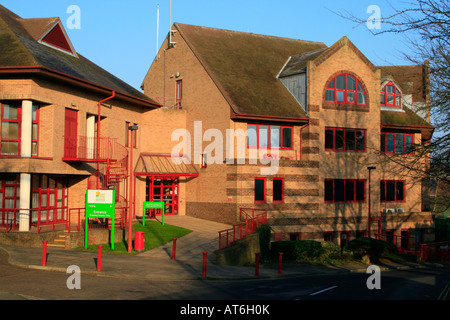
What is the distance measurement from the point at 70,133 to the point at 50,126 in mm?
1924

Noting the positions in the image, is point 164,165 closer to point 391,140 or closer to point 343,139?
point 343,139

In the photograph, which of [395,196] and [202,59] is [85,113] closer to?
[202,59]

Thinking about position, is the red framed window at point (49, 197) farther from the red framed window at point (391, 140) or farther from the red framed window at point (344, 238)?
the red framed window at point (391, 140)

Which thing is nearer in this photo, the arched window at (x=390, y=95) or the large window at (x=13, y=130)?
the large window at (x=13, y=130)

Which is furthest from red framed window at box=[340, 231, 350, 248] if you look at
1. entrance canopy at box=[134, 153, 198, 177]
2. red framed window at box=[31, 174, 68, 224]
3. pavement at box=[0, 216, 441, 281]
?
red framed window at box=[31, 174, 68, 224]

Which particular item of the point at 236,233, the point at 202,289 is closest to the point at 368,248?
the point at 236,233

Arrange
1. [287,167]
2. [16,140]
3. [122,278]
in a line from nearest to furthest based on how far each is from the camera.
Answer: [122,278] → [16,140] → [287,167]

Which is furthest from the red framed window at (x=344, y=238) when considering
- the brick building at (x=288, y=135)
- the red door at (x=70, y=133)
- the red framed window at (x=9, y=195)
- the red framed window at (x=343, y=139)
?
the red framed window at (x=9, y=195)

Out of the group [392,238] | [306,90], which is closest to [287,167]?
[306,90]

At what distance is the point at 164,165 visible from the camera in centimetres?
3391

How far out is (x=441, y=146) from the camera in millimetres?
13023

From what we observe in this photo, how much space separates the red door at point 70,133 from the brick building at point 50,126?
0.17 feet

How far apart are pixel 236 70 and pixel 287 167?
8118 millimetres

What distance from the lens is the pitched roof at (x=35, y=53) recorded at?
23406 millimetres
